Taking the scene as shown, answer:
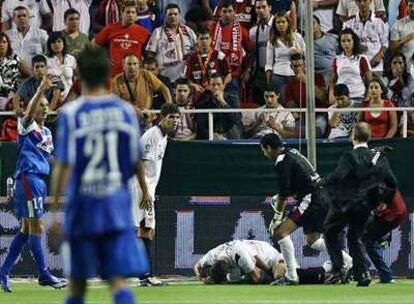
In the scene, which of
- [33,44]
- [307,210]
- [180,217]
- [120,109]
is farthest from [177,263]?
[120,109]

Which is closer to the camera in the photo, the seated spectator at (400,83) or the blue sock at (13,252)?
the blue sock at (13,252)

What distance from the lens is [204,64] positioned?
2238 centimetres

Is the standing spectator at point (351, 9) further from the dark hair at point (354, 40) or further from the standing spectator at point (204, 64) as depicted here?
the standing spectator at point (204, 64)

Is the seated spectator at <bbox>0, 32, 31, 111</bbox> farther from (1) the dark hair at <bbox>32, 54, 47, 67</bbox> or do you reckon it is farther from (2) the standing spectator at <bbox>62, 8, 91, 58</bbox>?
(1) the dark hair at <bbox>32, 54, 47, 67</bbox>

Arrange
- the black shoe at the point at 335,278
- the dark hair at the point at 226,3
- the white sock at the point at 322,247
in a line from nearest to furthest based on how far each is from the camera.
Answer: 1. the black shoe at the point at 335,278
2. the white sock at the point at 322,247
3. the dark hair at the point at 226,3

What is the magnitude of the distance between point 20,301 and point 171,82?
7480 millimetres

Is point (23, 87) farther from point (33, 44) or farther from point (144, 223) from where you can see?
point (144, 223)

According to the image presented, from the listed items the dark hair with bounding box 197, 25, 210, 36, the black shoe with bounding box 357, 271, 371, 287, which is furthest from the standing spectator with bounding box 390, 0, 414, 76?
the black shoe with bounding box 357, 271, 371, 287

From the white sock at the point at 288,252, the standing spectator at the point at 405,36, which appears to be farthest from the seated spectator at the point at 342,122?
the white sock at the point at 288,252

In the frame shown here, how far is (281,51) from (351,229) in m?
5.22

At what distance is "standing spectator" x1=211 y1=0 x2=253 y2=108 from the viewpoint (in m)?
22.6

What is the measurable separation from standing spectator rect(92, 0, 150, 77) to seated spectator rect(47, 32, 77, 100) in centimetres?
64

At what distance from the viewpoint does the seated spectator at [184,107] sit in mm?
21500

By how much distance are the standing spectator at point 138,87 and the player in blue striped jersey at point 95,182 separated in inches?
447
